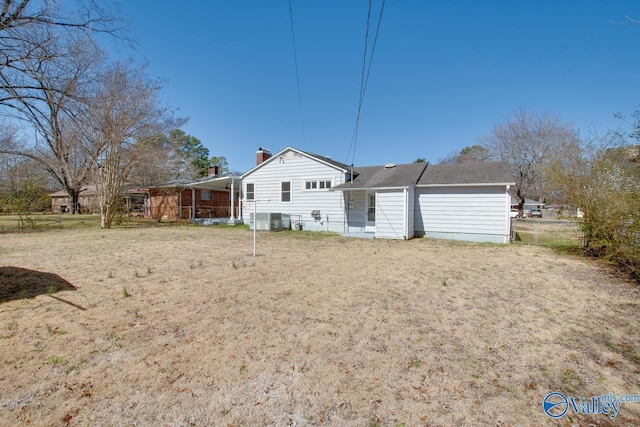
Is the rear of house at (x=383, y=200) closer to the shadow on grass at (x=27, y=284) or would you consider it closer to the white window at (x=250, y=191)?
the white window at (x=250, y=191)

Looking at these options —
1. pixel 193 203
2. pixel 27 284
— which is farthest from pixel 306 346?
pixel 193 203

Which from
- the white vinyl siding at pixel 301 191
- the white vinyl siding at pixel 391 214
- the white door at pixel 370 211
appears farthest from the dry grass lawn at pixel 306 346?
the white vinyl siding at pixel 301 191

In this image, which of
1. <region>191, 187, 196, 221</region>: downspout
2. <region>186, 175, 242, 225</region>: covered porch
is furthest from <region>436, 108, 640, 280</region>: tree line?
<region>191, 187, 196, 221</region>: downspout

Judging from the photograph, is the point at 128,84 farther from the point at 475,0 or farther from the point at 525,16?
the point at 525,16

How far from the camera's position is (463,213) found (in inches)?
495

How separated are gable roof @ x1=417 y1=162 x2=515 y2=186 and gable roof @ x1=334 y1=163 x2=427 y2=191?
548mm

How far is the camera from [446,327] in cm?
394

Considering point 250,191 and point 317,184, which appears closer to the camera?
point 317,184

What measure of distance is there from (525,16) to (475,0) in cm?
222

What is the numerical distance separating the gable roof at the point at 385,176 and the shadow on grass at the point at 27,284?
34.8 ft

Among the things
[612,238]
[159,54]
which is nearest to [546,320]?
[612,238]

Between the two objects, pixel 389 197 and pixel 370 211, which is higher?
pixel 389 197

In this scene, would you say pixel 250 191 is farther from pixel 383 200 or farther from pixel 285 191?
pixel 383 200

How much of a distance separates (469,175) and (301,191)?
27.6 feet
